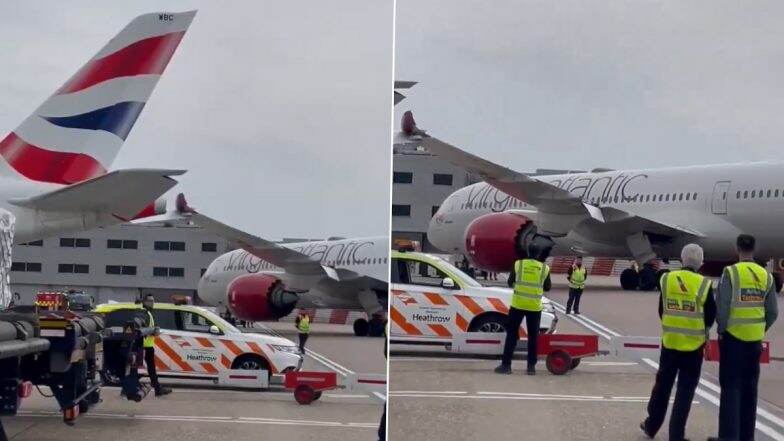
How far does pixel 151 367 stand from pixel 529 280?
1.86 m

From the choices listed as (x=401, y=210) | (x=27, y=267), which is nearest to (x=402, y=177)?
(x=401, y=210)

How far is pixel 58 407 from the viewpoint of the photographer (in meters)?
4.86

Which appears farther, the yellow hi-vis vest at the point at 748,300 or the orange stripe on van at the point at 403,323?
the orange stripe on van at the point at 403,323

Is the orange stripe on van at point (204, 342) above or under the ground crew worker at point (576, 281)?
under

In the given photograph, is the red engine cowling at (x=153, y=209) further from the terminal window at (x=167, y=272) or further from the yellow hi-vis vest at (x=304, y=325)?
the yellow hi-vis vest at (x=304, y=325)

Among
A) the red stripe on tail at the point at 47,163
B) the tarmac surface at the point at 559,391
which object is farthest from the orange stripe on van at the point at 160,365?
the tarmac surface at the point at 559,391

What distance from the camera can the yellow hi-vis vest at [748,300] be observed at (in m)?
3.87

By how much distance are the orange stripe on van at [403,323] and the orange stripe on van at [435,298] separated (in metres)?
0.14

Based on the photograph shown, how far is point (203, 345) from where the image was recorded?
5070 mm

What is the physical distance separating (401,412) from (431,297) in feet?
1.66

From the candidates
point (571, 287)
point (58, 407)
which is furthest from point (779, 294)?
point (58, 407)

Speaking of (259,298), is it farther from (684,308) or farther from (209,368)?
(684,308)

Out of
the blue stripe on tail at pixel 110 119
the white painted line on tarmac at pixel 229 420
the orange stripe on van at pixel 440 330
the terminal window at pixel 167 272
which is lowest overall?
the white painted line on tarmac at pixel 229 420

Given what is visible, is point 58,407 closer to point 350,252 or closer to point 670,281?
point 350,252
